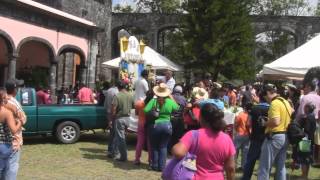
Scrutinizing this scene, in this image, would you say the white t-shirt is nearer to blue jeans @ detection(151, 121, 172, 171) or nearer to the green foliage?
blue jeans @ detection(151, 121, 172, 171)

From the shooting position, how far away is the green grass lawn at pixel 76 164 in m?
10.0

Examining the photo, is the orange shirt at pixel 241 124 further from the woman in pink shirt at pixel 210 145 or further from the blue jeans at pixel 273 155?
the woman in pink shirt at pixel 210 145

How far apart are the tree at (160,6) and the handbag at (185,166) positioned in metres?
45.7

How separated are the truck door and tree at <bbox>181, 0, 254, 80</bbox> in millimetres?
15272

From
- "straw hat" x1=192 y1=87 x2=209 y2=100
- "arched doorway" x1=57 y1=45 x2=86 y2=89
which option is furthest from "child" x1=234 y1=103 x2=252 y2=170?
"arched doorway" x1=57 y1=45 x2=86 y2=89

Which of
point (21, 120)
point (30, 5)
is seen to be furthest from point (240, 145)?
A: point (30, 5)

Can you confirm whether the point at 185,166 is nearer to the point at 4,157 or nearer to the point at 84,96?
the point at 4,157

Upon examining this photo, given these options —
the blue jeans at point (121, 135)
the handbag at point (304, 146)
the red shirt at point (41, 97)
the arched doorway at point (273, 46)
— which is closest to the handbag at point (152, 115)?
the blue jeans at point (121, 135)

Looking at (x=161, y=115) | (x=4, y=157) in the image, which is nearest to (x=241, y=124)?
(x=161, y=115)

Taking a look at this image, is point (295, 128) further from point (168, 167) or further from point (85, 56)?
point (85, 56)

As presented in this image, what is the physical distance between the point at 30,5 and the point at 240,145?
38.0ft

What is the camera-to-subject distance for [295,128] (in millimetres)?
8070

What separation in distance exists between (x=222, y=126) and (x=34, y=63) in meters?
21.1

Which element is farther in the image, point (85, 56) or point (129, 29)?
point (129, 29)
